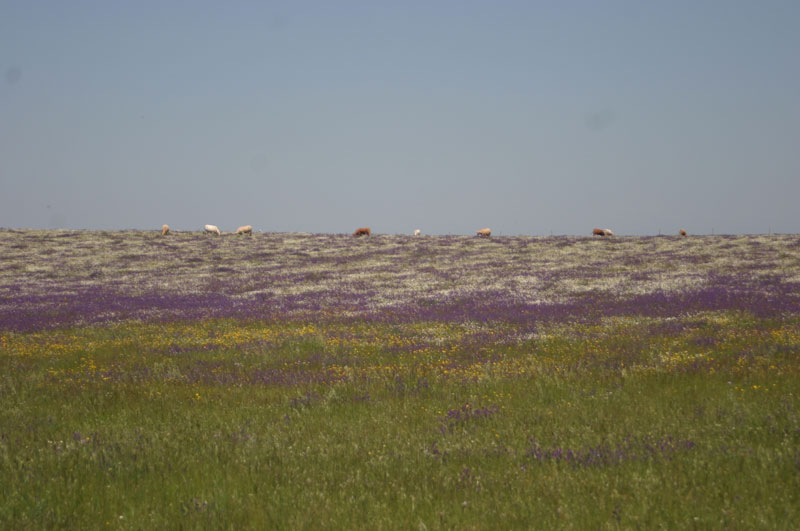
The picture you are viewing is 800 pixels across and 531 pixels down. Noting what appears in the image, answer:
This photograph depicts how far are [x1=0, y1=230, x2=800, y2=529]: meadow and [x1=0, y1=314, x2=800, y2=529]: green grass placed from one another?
3cm

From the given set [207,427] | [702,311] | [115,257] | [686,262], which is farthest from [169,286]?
[686,262]

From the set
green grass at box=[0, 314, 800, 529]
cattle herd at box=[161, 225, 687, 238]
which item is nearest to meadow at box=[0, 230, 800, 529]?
green grass at box=[0, 314, 800, 529]

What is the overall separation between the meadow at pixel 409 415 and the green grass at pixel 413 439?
0.11ft

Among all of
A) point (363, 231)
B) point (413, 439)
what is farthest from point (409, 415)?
point (363, 231)

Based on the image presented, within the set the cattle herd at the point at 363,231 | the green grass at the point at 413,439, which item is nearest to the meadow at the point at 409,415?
the green grass at the point at 413,439

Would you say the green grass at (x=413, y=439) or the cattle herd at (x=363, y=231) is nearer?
the green grass at (x=413, y=439)

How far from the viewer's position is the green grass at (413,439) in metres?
4.86

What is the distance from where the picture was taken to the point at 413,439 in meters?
6.62

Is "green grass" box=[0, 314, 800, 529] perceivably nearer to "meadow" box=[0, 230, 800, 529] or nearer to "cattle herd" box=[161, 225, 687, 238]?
"meadow" box=[0, 230, 800, 529]

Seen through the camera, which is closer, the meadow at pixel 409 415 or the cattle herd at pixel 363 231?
the meadow at pixel 409 415

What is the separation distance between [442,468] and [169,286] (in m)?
28.6

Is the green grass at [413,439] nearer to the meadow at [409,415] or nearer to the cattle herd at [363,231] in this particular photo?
the meadow at [409,415]

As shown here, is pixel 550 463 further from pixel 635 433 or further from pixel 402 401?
pixel 402 401

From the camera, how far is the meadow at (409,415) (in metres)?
4.94
